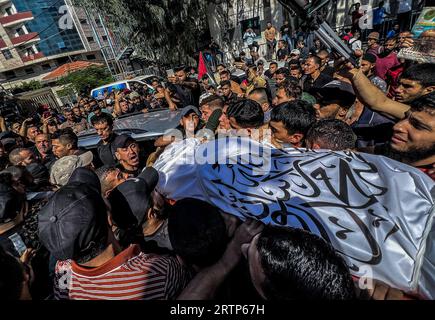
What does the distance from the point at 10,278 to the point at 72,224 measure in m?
0.29

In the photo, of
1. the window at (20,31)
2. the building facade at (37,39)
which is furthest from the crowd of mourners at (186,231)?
the window at (20,31)

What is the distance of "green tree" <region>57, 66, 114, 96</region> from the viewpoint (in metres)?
24.2

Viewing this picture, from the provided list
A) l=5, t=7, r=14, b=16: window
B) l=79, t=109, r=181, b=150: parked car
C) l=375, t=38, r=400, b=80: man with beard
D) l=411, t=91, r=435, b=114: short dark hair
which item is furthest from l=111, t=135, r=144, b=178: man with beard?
l=5, t=7, r=14, b=16: window

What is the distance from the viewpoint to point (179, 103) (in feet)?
17.8

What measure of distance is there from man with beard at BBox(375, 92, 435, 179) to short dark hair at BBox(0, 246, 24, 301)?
2.29 m

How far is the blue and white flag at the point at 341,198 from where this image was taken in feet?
3.66

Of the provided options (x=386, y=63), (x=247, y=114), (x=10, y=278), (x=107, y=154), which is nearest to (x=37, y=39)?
(x=107, y=154)

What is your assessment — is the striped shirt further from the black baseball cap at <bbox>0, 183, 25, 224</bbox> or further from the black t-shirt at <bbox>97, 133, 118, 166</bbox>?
the black t-shirt at <bbox>97, 133, 118, 166</bbox>

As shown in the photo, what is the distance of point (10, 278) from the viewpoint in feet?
3.23

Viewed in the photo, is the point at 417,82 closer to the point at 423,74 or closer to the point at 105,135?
the point at 423,74

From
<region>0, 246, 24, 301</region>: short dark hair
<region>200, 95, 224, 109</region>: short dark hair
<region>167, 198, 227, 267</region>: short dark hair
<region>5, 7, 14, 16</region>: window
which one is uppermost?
<region>5, 7, 14, 16</region>: window

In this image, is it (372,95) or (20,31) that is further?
(20,31)
